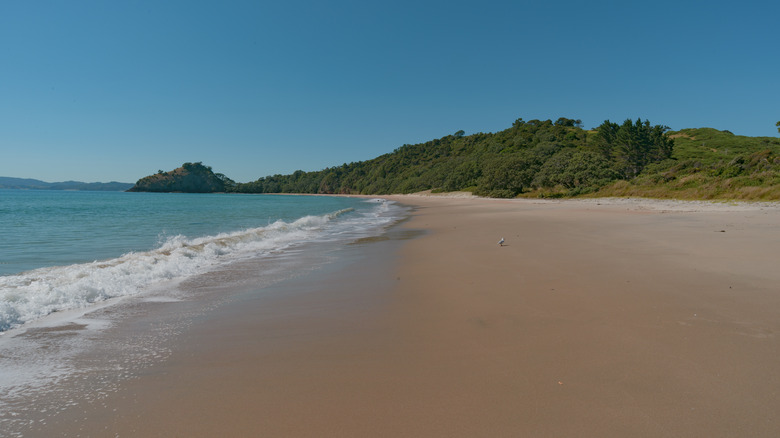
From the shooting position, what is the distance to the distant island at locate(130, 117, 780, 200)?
24.8 m

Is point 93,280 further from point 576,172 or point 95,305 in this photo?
point 576,172

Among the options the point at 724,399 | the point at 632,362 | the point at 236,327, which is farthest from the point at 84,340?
the point at 724,399

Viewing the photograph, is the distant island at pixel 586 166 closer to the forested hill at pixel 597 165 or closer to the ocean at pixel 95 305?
the forested hill at pixel 597 165

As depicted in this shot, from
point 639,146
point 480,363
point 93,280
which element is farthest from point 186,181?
point 480,363

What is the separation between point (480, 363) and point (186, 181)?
199568 mm

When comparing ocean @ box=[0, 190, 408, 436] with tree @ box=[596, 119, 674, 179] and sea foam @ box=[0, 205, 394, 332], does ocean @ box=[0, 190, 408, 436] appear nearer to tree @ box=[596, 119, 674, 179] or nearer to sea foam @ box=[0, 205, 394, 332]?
sea foam @ box=[0, 205, 394, 332]

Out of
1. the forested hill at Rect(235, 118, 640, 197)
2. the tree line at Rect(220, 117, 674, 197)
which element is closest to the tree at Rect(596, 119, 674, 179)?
the tree line at Rect(220, 117, 674, 197)

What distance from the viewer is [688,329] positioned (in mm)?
3287

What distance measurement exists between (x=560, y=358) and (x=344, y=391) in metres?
1.60

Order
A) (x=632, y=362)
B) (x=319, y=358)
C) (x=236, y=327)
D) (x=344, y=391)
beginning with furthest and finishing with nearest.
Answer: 1. (x=236, y=327)
2. (x=319, y=358)
3. (x=632, y=362)
4. (x=344, y=391)

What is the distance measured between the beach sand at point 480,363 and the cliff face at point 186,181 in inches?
7701

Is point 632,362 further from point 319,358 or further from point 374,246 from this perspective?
point 374,246

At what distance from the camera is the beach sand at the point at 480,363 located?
209 centimetres

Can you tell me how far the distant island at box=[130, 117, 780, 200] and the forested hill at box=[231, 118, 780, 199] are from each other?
84 mm
